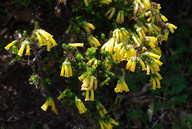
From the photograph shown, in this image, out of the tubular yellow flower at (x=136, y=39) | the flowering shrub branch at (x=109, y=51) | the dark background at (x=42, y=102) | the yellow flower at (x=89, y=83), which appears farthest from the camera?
the dark background at (x=42, y=102)

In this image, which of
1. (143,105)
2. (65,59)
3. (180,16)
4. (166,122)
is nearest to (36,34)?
(65,59)

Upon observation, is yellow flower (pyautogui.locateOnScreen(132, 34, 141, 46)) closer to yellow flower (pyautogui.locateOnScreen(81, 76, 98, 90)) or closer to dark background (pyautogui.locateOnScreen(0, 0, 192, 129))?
dark background (pyautogui.locateOnScreen(0, 0, 192, 129))

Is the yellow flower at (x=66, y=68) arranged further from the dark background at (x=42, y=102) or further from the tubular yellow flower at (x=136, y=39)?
the tubular yellow flower at (x=136, y=39)

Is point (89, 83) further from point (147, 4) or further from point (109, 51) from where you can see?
point (147, 4)

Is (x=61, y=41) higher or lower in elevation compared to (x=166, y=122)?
higher

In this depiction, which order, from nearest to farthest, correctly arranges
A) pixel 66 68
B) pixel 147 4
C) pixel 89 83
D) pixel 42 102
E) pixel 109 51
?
pixel 89 83 → pixel 66 68 → pixel 109 51 → pixel 147 4 → pixel 42 102

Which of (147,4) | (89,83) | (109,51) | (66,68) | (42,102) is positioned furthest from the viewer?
(42,102)

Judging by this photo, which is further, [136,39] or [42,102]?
[42,102]

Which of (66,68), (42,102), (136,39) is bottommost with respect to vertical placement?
(42,102)

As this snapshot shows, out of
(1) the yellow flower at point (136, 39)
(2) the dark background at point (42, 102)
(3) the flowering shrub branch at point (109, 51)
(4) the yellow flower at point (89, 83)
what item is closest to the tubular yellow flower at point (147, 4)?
(3) the flowering shrub branch at point (109, 51)

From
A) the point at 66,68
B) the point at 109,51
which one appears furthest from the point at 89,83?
the point at 109,51

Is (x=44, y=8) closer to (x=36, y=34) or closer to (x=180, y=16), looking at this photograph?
(x=36, y=34)
